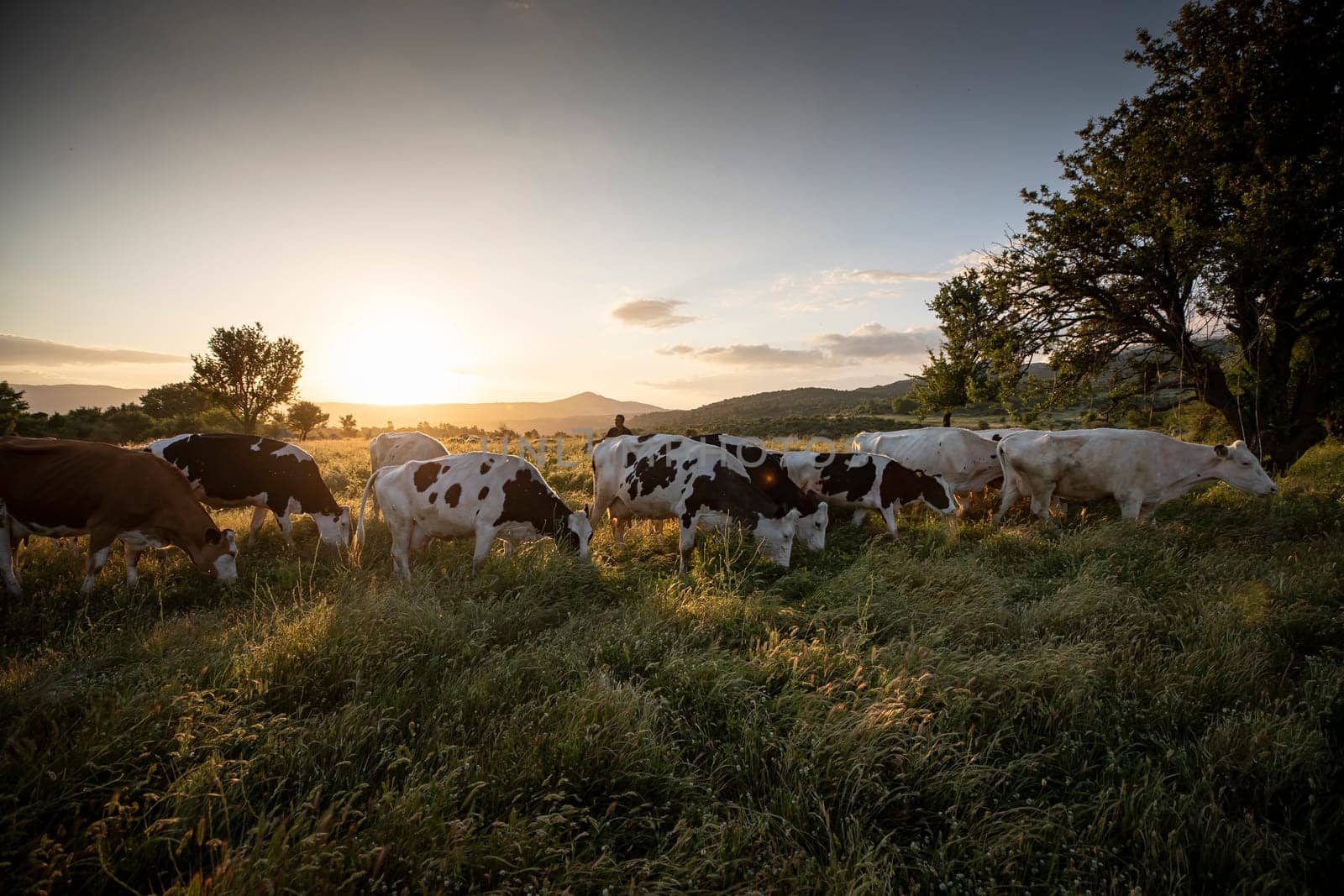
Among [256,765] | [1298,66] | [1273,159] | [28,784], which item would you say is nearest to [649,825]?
[256,765]

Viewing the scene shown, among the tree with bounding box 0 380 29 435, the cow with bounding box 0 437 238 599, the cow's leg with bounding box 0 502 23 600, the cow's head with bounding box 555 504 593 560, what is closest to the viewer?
the cow's leg with bounding box 0 502 23 600

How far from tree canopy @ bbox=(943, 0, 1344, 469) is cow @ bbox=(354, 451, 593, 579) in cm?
1116

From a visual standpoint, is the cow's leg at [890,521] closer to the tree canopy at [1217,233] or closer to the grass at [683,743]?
the grass at [683,743]

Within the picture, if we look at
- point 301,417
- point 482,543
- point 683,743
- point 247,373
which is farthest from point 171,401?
point 683,743

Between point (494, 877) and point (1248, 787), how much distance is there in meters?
4.25

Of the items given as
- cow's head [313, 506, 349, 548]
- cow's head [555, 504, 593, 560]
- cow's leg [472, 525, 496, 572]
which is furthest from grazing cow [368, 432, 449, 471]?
cow's head [555, 504, 593, 560]

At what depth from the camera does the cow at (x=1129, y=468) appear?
9.57 meters

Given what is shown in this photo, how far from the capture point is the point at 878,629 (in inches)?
199

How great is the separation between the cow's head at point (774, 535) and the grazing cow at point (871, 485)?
3.03 m

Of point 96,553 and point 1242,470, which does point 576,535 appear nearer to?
point 96,553

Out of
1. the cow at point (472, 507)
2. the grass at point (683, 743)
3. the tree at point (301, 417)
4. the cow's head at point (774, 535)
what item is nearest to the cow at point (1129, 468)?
the grass at point (683, 743)

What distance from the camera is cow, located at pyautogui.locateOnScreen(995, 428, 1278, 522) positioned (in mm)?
9570

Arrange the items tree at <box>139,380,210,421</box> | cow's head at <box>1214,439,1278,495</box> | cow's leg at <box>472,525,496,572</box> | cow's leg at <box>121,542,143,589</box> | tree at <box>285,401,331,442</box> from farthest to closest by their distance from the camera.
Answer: tree at <box>139,380,210,421</box>
tree at <box>285,401,331,442</box>
cow's head at <box>1214,439,1278,495</box>
cow's leg at <box>472,525,496,572</box>
cow's leg at <box>121,542,143,589</box>

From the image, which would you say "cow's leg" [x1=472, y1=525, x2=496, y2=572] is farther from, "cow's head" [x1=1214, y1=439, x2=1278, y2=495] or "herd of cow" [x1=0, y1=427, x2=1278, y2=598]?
"cow's head" [x1=1214, y1=439, x2=1278, y2=495]
